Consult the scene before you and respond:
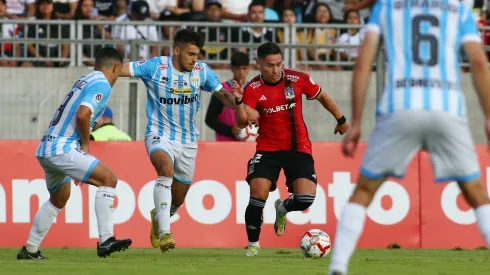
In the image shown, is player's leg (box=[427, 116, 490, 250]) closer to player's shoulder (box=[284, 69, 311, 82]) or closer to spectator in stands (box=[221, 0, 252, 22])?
player's shoulder (box=[284, 69, 311, 82])

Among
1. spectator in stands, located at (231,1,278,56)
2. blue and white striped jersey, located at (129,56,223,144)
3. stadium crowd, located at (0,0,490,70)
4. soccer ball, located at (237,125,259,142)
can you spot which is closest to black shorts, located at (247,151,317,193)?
blue and white striped jersey, located at (129,56,223,144)

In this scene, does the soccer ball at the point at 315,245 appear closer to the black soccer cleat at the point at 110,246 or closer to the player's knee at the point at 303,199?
the player's knee at the point at 303,199

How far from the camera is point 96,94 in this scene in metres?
10.6

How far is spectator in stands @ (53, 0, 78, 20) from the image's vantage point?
17984 mm

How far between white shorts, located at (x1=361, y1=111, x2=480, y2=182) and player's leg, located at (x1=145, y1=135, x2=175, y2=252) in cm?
493

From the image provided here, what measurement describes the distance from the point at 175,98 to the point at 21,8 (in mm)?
6533

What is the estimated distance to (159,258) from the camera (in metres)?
11.4

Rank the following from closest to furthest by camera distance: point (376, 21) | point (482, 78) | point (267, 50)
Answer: point (482, 78) < point (376, 21) < point (267, 50)

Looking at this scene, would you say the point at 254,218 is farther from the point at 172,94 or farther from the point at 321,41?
the point at 321,41

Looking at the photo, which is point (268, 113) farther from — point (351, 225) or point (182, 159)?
point (351, 225)

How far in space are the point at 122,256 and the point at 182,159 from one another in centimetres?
142

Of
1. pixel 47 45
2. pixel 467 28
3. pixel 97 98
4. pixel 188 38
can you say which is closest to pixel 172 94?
pixel 188 38

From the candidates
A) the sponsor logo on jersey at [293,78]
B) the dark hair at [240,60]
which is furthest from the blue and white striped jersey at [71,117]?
the dark hair at [240,60]

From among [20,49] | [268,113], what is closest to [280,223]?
[268,113]
